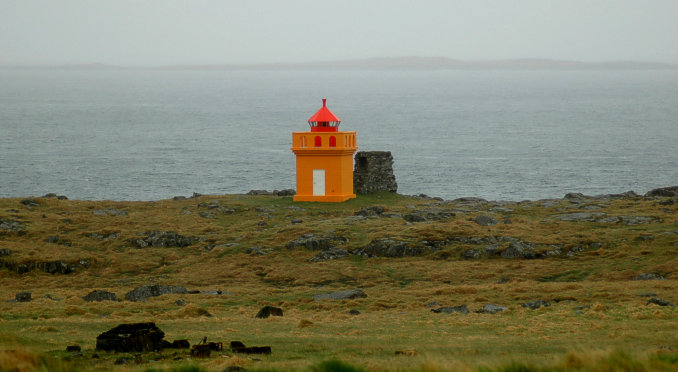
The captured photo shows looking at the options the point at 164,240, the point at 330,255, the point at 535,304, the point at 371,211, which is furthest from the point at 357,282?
the point at 371,211

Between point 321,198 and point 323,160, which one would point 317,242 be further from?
point 323,160

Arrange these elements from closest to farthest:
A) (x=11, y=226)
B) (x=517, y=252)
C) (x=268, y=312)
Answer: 1. (x=268, y=312)
2. (x=517, y=252)
3. (x=11, y=226)

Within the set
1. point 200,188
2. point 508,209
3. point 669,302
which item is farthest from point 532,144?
point 669,302

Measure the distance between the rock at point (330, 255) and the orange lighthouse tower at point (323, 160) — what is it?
10908 millimetres

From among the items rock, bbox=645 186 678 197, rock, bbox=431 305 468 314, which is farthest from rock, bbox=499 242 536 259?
rock, bbox=645 186 678 197

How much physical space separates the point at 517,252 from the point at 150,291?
14.1 metres

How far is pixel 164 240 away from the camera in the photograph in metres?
36.9

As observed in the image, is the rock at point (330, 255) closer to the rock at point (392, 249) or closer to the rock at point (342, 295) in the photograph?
the rock at point (392, 249)

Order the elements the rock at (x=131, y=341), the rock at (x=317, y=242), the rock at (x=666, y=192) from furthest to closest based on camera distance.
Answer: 1. the rock at (x=666, y=192)
2. the rock at (x=317, y=242)
3. the rock at (x=131, y=341)

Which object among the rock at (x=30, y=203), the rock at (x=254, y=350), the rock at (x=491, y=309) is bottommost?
the rock at (x=30, y=203)

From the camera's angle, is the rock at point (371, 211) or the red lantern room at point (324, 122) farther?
the red lantern room at point (324, 122)

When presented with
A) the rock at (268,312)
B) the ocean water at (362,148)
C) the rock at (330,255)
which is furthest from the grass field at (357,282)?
the ocean water at (362,148)

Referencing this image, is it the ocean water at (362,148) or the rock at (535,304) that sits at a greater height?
the rock at (535,304)

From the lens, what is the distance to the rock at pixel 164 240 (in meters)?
36.6
